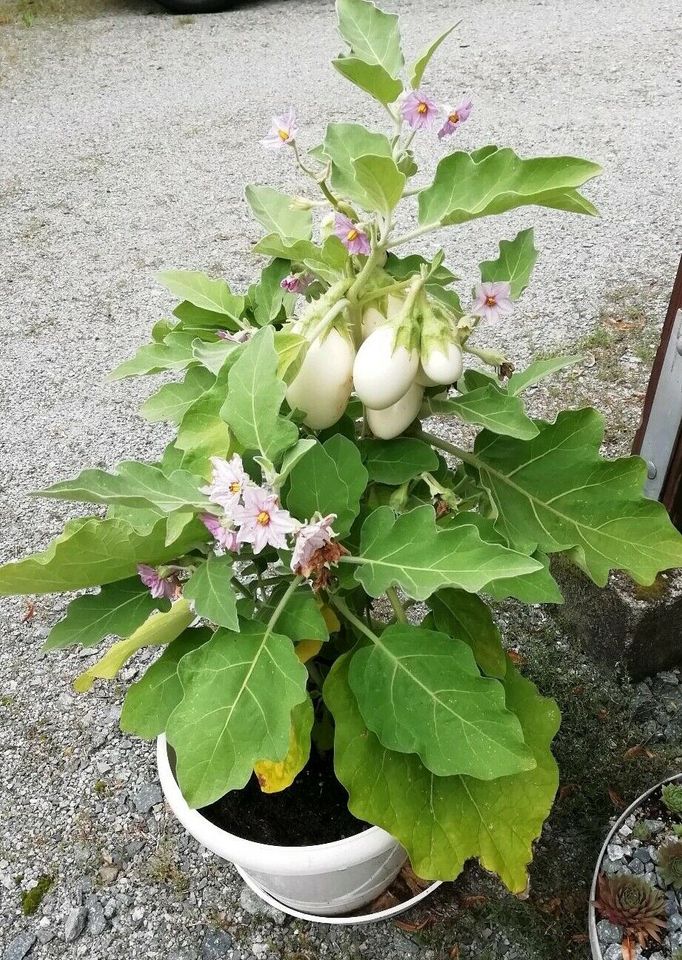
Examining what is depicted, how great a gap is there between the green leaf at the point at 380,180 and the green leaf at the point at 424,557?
260 millimetres

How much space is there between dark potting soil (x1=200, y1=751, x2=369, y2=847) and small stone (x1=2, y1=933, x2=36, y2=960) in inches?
18.1

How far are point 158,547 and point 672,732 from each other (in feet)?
3.39

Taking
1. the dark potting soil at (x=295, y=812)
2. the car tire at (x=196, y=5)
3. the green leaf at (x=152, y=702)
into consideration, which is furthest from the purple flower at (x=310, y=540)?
the car tire at (x=196, y=5)

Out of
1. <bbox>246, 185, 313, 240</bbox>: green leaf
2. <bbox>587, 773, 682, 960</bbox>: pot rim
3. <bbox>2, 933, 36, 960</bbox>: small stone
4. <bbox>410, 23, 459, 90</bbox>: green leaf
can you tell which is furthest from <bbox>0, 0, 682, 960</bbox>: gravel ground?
<bbox>410, 23, 459, 90</bbox>: green leaf

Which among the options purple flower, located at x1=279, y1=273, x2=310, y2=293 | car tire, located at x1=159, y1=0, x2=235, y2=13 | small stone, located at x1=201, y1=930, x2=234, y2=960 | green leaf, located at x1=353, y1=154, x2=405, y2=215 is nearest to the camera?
green leaf, located at x1=353, y1=154, x2=405, y2=215

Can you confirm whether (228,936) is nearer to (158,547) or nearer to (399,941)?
(399,941)

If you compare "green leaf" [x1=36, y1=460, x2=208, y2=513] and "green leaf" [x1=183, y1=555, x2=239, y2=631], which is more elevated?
"green leaf" [x1=36, y1=460, x2=208, y2=513]

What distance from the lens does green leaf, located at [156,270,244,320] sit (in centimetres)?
95

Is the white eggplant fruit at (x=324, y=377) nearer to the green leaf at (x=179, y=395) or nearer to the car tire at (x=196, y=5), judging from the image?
the green leaf at (x=179, y=395)

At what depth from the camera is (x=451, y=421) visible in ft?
6.66

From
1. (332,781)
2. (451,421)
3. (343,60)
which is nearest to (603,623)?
(332,781)

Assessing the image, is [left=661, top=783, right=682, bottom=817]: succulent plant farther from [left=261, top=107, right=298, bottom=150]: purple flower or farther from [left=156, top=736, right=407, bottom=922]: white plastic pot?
[left=261, top=107, right=298, bottom=150]: purple flower

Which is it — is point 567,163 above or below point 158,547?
above

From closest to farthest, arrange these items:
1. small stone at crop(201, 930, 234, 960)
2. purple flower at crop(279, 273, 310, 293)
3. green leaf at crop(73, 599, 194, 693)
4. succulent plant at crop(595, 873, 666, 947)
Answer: purple flower at crop(279, 273, 310, 293)
green leaf at crop(73, 599, 194, 693)
succulent plant at crop(595, 873, 666, 947)
small stone at crop(201, 930, 234, 960)
